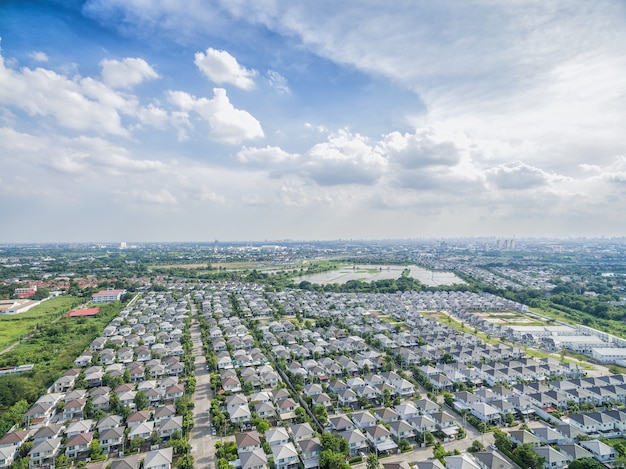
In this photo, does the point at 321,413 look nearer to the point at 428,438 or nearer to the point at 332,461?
the point at 332,461

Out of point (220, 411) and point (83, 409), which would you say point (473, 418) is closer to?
point (220, 411)

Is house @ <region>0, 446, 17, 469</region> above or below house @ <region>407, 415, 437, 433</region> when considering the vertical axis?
below

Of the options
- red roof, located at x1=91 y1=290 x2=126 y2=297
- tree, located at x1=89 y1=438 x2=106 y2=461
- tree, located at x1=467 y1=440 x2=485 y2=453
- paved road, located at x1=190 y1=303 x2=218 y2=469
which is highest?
red roof, located at x1=91 y1=290 x2=126 y2=297

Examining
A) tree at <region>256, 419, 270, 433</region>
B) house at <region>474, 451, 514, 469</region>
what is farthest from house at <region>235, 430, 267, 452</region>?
house at <region>474, 451, 514, 469</region>

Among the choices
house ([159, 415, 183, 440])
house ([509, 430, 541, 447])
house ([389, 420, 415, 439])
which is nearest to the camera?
house ([509, 430, 541, 447])

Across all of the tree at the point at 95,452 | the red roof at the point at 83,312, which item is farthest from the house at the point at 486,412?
the red roof at the point at 83,312

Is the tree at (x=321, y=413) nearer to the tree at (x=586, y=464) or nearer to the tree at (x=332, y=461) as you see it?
the tree at (x=332, y=461)

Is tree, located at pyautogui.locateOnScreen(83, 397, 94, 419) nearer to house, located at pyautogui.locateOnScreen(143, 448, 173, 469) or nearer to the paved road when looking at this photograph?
the paved road
